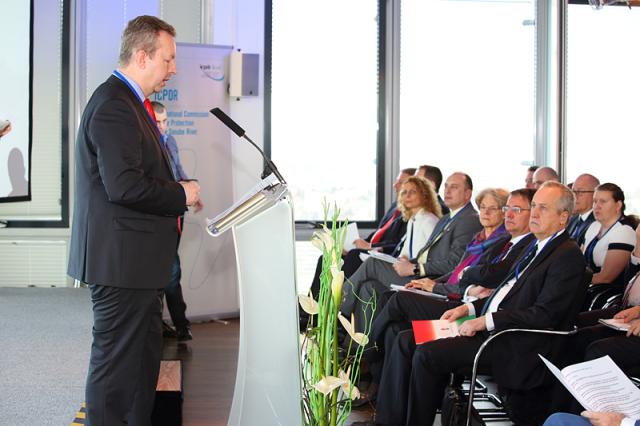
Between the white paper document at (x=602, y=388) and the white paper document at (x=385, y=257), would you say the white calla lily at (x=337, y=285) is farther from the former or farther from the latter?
the white paper document at (x=385, y=257)

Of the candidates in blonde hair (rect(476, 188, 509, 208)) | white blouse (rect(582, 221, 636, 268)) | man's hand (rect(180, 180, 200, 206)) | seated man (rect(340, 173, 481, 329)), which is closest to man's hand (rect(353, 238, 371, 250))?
seated man (rect(340, 173, 481, 329))

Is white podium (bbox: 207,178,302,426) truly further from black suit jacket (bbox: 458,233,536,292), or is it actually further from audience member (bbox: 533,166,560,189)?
audience member (bbox: 533,166,560,189)

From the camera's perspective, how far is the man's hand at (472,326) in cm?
387

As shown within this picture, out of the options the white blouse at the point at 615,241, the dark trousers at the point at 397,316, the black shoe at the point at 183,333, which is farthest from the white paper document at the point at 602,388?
the black shoe at the point at 183,333

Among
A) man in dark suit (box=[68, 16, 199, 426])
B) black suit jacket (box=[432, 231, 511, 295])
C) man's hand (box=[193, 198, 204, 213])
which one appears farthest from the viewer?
man's hand (box=[193, 198, 204, 213])

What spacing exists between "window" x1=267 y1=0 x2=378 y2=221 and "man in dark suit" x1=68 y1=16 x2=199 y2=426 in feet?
19.7

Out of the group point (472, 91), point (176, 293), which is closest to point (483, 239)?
point (176, 293)

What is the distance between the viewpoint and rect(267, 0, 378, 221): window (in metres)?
9.08

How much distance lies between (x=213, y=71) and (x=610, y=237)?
141 inches

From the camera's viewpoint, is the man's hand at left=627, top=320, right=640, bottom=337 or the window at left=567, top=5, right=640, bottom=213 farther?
the window at left=567, top=5, right=640, bottom=213

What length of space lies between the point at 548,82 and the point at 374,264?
4.15m

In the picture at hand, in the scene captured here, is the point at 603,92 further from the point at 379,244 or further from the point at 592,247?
the point at 592,247

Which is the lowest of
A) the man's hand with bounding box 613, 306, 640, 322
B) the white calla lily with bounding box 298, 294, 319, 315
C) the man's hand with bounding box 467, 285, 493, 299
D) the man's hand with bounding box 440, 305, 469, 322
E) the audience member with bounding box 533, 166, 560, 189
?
the man's hand with bounding box 440, 305, 469, 322

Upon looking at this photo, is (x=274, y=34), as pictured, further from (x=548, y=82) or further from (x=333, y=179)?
(x=548, y=82)
